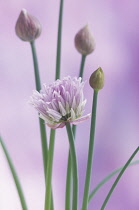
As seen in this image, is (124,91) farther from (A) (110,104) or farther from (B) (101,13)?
(B) (101,13)

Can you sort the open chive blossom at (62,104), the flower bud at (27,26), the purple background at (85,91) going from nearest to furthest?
1. the open chive blossom at (62,104)
2. the flower bud at (27,26)
3. the purple background at (85,91)

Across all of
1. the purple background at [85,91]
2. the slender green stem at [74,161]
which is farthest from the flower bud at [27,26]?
the purple background at [85,91]

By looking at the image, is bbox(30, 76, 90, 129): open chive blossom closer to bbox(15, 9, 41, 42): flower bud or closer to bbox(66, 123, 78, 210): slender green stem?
bbox(66, 123, 78, 210): slender green stem

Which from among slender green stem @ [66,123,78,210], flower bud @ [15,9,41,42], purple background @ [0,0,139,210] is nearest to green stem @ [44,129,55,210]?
slender green stem @ [66,123,78,210]

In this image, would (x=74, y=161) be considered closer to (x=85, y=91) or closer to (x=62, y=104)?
(x=62, y=104)

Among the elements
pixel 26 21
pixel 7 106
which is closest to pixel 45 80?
pixel 7 106

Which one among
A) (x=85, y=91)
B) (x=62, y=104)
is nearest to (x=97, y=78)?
(x=62, y=104)

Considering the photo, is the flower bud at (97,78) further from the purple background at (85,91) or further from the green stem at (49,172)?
the purple background at (85,91)
